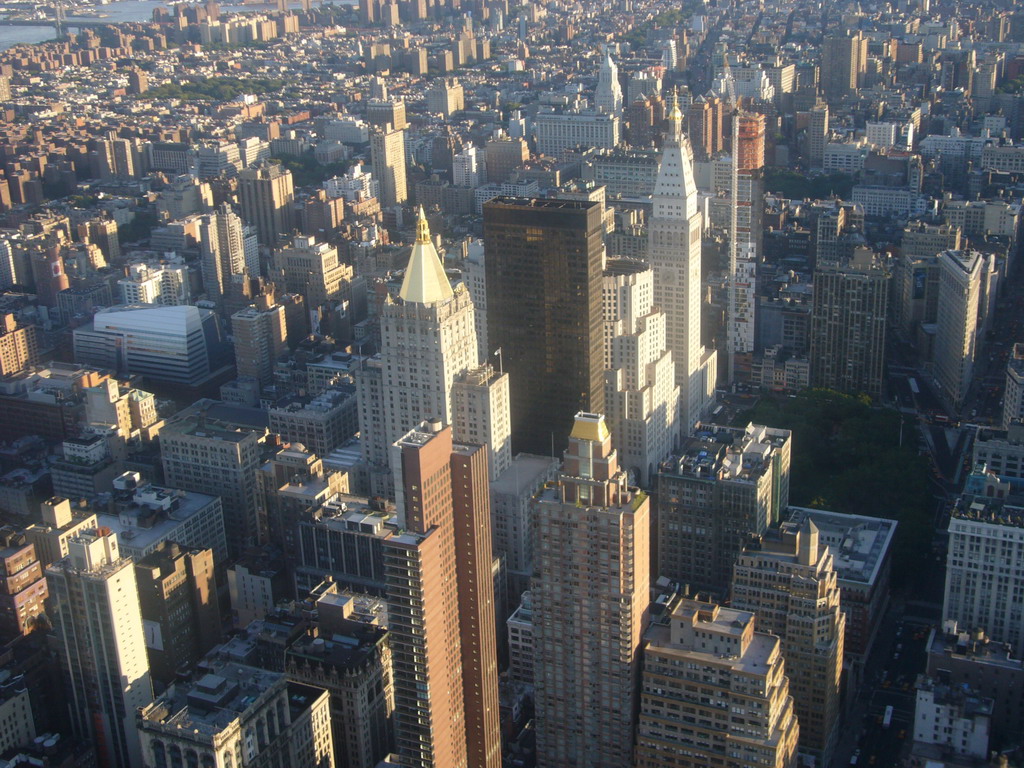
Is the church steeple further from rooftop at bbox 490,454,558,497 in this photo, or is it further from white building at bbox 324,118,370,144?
white building at bbox 324,118,370,144

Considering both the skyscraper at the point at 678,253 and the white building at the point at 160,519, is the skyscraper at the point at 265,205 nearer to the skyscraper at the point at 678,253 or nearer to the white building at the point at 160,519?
the skyscraper at the point at 678,253

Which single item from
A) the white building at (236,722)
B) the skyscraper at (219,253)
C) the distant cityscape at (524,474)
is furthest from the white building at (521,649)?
the skyscraper at (219,253)

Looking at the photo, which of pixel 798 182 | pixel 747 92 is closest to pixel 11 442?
pixel 798 182

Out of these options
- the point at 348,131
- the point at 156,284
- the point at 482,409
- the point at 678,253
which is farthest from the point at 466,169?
the point at 482,409

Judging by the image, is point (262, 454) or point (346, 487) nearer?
point (346, 487)

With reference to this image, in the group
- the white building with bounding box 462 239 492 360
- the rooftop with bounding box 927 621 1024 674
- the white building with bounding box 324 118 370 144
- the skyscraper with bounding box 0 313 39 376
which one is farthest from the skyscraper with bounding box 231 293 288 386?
the white building with bounding box 324 118 370 144

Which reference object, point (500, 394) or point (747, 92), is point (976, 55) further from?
point (500, 394)
